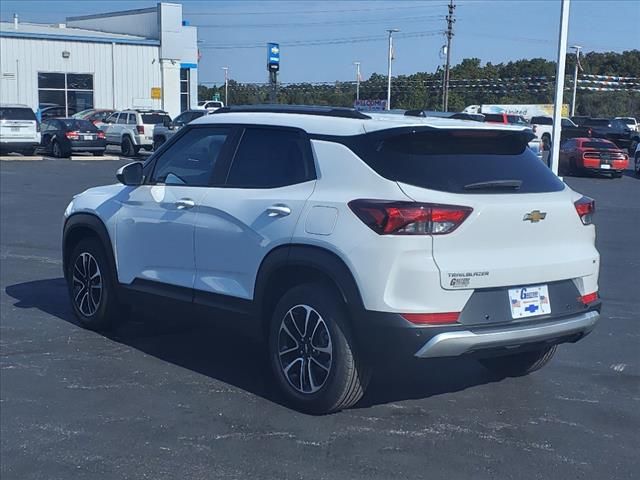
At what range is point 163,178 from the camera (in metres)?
6.91

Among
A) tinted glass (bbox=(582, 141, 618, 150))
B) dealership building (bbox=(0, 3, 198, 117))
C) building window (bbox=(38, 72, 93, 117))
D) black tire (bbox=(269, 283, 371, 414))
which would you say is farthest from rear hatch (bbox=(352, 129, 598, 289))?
building window (bbox=(38, 72, 93, 117))

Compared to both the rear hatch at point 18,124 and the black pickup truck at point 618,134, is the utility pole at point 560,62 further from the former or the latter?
the black pickup truck at point 618,134

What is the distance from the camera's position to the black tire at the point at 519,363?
650 cm

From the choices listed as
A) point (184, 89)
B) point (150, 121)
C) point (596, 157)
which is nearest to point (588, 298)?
point (596, 157)

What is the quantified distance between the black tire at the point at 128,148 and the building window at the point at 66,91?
12296 millimetres

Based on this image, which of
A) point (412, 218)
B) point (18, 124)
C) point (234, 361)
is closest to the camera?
point (412, 218)

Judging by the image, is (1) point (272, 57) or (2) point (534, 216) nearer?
(2) point (534, 216)

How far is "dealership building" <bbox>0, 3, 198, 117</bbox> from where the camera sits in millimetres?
46250

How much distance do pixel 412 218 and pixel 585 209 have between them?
1.49m

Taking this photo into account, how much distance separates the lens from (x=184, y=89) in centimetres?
5484

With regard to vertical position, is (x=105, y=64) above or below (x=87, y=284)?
above

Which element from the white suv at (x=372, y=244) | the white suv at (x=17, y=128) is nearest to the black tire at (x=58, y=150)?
the white suv at (x=17, y=128)

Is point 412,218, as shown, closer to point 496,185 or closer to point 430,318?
point 430,318

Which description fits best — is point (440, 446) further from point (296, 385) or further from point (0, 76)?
point (0, 76)
